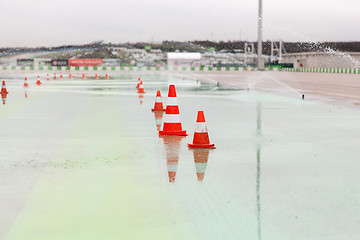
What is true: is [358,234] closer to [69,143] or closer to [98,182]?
[98,182]

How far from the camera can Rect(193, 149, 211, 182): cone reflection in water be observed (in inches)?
288

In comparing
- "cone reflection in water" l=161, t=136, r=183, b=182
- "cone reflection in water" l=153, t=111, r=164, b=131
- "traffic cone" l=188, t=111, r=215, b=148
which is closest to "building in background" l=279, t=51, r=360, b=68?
"cone reflection in water" l=153, t=111, r=164, b=131

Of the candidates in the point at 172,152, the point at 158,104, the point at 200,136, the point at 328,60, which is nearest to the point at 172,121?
the point at 200,136

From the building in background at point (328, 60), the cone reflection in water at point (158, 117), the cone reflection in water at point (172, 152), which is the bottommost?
the building in background at point (328, 60)

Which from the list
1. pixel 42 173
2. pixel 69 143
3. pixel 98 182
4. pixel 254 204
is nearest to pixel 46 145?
pixel 69 143

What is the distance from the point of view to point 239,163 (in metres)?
8.10

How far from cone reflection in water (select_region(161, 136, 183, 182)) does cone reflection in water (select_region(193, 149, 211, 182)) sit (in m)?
0.26

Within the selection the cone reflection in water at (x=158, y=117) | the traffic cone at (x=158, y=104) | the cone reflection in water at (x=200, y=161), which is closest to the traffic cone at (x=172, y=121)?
the cone reflection in water at (x=158, y=117)

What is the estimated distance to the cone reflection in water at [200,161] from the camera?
24.0ft

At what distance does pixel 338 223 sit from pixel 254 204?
88cm

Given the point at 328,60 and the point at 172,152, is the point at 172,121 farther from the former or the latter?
the point at 328,60

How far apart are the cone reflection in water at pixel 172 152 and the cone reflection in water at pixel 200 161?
0.26 m

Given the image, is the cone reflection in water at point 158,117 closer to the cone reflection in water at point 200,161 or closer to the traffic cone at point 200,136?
the traffic cone at point 200,136

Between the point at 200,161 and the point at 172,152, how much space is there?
0.91 m
